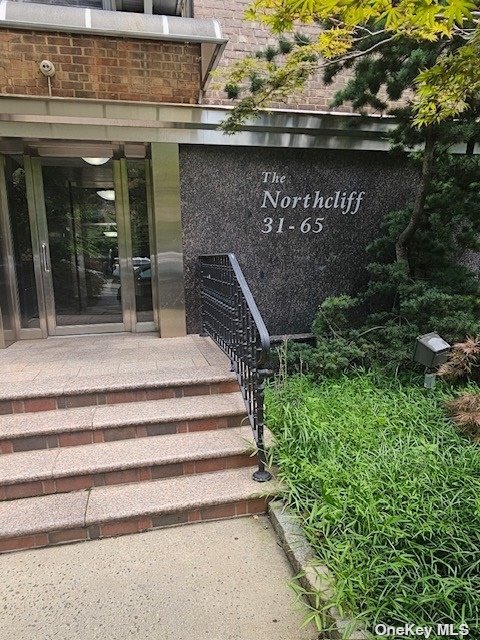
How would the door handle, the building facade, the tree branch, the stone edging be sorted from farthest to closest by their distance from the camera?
the door handle → the building facade → the tree branch → the stone edging

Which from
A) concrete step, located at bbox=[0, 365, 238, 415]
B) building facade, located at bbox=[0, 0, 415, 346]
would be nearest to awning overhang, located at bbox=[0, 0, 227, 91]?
building facade, located at bbox=[0, 0, 415, 346]

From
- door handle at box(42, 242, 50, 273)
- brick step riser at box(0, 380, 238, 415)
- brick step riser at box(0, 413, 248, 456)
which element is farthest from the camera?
door handle at box(42, 242, 50, 273)

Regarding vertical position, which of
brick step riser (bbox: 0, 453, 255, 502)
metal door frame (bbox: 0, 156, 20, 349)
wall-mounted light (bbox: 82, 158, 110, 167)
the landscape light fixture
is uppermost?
wall-mounted light (bbox: 82, 158, 110, 167)

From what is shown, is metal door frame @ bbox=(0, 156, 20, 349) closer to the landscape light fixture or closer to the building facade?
the building facade

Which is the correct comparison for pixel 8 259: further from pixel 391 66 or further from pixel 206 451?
pixel 391 66

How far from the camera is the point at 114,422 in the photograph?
2.74 m

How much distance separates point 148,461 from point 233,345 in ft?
3.64

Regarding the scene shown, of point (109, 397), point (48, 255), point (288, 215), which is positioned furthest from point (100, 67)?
point (109, 397)

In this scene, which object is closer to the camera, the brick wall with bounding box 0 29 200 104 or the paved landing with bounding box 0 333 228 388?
the paved landing with bounding box 0 333 228 388

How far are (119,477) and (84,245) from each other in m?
3.04

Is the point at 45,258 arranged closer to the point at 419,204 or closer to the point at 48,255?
the point at 48,255

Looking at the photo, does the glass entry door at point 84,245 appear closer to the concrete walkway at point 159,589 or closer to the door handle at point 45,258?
the door handle at point 45,258

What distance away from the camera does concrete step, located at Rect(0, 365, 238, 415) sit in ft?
9.43

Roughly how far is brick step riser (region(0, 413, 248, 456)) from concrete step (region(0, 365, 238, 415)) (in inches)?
11.6
